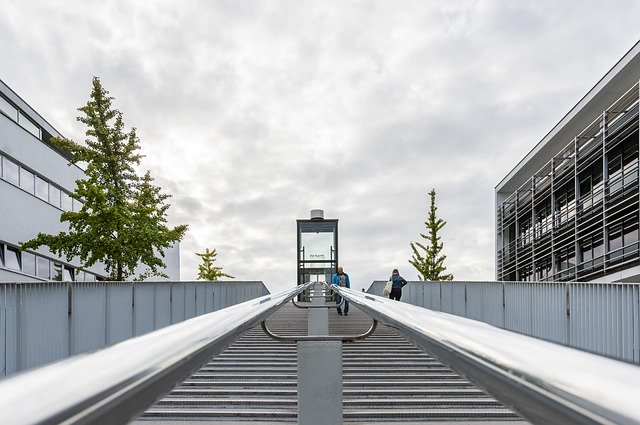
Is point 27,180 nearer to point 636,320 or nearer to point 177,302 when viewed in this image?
point 177,302

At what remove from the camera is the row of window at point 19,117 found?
32.5 metres

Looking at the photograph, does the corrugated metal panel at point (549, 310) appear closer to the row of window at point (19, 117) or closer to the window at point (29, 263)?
the window at point (29, 263)

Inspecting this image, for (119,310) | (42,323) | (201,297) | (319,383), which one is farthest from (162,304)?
(319,383)

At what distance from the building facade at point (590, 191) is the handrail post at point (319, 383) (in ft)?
69.7

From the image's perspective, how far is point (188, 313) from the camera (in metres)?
21.2

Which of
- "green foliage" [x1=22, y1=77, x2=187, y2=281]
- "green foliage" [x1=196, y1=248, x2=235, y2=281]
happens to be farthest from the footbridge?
"green foliage" [x1=196, y1=248, x2=235, y2=281]

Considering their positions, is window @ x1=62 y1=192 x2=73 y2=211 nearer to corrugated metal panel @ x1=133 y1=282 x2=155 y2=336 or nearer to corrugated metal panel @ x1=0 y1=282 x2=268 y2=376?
corrugated metal panel @ x1=0 y1=282 x2=268 y2=376

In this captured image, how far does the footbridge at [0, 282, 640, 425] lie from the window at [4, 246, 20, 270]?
82.3 ft

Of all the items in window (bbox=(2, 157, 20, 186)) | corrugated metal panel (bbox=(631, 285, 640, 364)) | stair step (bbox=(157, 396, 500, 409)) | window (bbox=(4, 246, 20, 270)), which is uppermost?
window (bbox=(2, 157, 20, 186))

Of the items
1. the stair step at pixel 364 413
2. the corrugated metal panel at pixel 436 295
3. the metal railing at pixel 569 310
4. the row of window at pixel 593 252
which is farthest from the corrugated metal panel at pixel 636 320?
the corrugated metal panel at pixel 436 295

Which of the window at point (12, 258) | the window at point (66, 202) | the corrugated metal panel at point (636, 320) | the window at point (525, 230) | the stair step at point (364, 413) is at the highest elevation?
the window at point (66, 202)

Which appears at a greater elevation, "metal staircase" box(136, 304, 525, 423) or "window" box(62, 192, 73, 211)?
"window" box(62, 192, 73, 211)

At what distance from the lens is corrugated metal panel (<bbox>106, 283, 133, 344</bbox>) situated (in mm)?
14375

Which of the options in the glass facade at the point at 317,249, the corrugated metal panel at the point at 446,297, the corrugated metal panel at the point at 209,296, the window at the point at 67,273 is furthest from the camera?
the window at the point at 67,273
